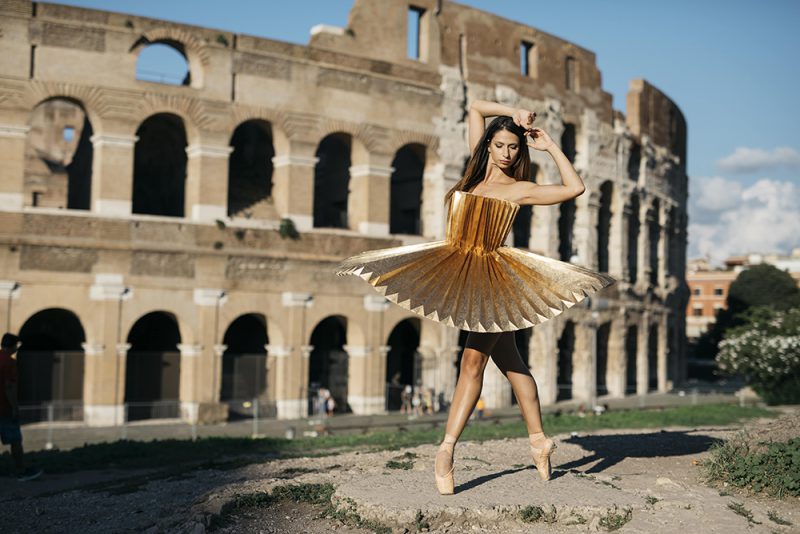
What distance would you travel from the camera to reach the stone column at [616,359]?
32219 millimetres

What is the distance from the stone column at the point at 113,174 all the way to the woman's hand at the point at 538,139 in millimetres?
15197

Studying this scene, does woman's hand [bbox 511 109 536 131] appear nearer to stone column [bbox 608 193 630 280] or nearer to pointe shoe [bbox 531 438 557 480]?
pointe shoe [bbox 531 438 557 480]

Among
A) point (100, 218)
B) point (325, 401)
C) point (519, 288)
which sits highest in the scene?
point (100, 218)

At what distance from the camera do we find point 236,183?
2455 centimetres

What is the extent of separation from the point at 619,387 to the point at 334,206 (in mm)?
11738

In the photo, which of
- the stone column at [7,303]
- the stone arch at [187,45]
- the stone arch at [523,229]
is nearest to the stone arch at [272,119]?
the stone arch at [187,45]

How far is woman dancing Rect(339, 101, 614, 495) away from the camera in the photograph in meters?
6.70

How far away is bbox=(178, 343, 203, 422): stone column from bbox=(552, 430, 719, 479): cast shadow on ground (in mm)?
12240

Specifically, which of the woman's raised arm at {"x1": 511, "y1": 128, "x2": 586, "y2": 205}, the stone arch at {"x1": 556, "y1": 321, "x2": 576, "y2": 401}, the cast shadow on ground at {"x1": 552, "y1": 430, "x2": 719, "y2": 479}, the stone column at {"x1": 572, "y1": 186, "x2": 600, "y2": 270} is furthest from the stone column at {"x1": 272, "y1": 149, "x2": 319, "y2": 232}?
the woman's raised arm at {"x1": 511, "y1": 128, "x2": 586, "y2": 205}

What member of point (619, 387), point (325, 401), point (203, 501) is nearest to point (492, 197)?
point (203, 501)

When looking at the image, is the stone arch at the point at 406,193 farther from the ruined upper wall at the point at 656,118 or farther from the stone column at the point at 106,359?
the ruined upper wall at the point at 656,118

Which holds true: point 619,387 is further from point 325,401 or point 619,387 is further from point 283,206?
point 283,206

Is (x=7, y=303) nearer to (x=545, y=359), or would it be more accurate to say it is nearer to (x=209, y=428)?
(x=209, y=428)

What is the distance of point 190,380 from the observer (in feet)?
70.6
